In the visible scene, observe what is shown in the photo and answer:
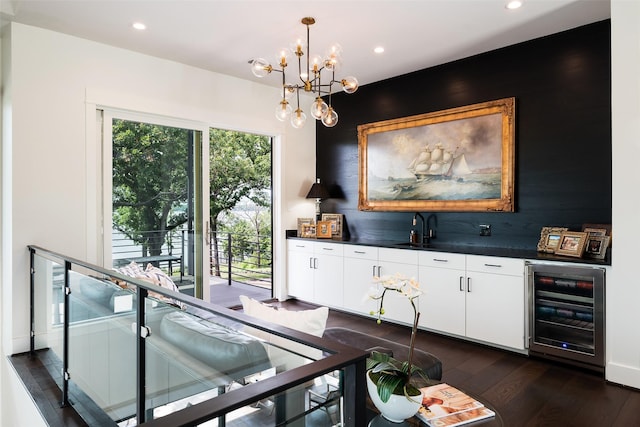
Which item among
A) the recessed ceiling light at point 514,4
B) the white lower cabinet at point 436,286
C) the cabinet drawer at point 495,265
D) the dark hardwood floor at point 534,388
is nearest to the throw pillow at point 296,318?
the dark hardwood floor at point 534,388

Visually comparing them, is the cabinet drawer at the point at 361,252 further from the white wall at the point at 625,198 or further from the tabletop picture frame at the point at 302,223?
the white wall at the point at 625,198

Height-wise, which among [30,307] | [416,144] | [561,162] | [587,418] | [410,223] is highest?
[416,144]

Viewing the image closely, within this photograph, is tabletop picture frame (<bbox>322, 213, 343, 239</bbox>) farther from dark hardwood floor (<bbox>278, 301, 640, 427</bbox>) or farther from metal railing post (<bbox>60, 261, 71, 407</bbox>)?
metal railing post (<bbox>60, 261, 71, 407</bbox>)

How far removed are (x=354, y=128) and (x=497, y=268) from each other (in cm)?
274

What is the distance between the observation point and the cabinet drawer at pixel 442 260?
386 cm

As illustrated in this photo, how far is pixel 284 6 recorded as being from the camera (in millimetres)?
3135

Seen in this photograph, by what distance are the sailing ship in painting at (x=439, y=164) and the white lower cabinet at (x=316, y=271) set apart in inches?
52.0

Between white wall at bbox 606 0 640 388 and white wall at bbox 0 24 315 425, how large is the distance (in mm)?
4117

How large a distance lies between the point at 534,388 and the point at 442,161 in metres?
2.47

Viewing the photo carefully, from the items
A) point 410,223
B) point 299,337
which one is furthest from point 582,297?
point 299,337

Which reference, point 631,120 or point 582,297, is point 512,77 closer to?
point 631,120

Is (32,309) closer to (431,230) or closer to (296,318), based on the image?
(296,318)

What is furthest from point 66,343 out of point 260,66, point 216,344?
point 260,66

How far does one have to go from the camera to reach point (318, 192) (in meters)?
5.52
